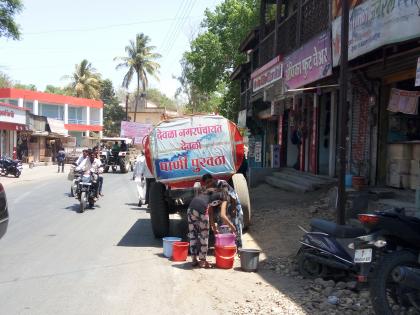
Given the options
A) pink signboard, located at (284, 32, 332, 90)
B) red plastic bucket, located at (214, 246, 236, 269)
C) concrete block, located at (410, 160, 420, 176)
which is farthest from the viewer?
pink signboard, located at (284, 32, 332, 90)

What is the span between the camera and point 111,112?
3265 inches

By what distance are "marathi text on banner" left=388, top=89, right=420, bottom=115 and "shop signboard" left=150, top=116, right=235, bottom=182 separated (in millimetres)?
3574

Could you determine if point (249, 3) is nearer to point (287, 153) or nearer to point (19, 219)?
point (287, 153)

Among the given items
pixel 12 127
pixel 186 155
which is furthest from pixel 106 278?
pixel 12 127

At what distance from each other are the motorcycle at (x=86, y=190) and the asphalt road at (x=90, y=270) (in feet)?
2.50

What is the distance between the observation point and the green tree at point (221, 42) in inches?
1307

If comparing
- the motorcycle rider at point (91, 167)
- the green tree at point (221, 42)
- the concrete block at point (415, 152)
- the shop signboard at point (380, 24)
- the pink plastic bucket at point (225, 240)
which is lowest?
the pink plastic bucket at point (225, 240)

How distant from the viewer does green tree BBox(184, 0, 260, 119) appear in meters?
33.2

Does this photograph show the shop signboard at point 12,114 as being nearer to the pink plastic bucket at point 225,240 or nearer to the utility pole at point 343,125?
the pink plastic bucket at point 225,240

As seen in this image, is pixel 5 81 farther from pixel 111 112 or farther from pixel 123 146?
pixel 123 146

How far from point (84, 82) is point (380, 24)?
63.6 m

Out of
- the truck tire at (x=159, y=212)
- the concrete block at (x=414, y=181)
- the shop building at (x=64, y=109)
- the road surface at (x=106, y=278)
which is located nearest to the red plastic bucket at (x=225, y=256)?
the road surface at (x=106, y=278)

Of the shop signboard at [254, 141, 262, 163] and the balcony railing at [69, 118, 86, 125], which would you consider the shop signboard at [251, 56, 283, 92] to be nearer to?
the shop signboard at [254, 141, 262, 163]

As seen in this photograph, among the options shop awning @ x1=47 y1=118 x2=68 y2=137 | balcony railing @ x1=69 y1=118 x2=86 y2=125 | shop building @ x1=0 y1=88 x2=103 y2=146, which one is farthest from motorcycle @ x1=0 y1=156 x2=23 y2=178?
balcony railing @ x1=69 y1=118 x2=86 y2=125
